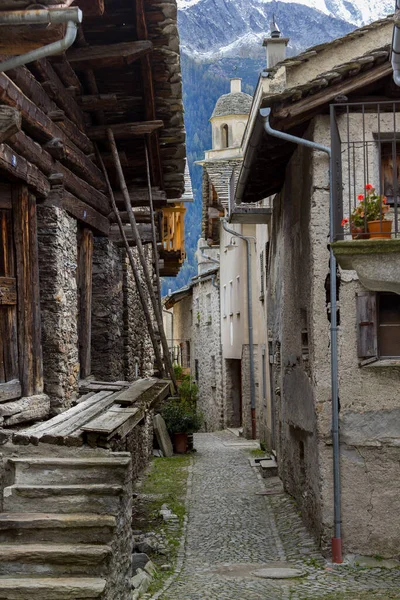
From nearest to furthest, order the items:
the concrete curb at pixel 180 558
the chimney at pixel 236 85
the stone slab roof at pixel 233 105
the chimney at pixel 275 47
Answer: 1. the concrete curb at pixel 180 558
2. the chimney at pixel 275 47
3. the stone slab roof at pixel 233 105
4. the chimney at pixel 236 85

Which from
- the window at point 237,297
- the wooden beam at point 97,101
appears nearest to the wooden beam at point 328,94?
the wooden beam at point 97,101

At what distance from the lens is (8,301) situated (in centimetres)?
771

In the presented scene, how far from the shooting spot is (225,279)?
1096 inches

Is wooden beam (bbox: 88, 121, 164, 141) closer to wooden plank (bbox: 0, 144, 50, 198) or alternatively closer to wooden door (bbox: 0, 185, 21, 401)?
wooden plank (bbox: 0, 144, 50, 198)

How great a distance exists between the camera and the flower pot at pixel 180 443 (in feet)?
63.7

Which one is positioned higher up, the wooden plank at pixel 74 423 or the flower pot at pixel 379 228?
the flower pot at pixel 379 228

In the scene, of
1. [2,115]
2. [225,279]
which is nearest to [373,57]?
[2,115]

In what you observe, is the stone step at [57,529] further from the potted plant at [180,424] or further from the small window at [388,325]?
the potted plant at [180,424]

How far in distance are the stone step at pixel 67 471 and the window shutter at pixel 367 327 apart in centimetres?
361

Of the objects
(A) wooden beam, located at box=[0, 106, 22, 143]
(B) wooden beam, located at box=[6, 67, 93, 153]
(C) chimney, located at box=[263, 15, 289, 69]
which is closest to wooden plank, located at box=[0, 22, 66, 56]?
(A) wooden beam, located at box=[0, 106, 22, 143]

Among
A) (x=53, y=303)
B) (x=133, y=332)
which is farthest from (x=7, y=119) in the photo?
(x=133, y=332)

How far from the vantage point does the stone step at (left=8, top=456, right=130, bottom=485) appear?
657cm

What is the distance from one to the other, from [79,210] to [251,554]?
4.41 m

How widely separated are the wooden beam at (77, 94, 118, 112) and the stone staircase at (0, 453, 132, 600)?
485cm
